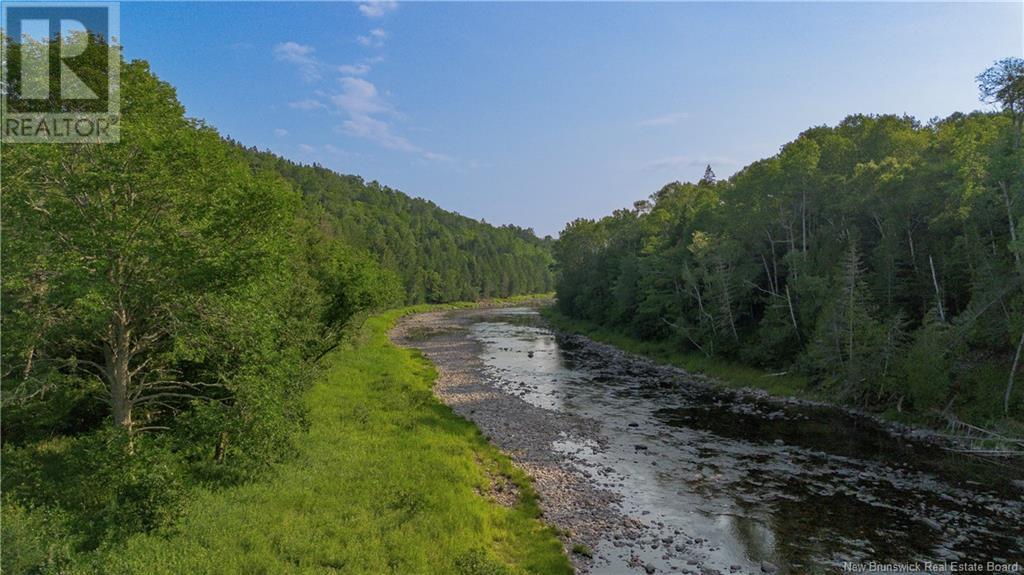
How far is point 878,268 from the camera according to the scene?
35.2 m

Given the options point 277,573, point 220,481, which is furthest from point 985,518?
point 220,481

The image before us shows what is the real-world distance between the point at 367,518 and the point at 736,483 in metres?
15.4

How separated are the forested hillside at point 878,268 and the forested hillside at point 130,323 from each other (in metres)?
32.3

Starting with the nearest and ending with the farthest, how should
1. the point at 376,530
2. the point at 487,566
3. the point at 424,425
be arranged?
the point at 487,566, the point at 376,530, the point at 424,425

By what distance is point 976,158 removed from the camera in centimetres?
2855

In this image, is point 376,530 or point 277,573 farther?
point 376,530

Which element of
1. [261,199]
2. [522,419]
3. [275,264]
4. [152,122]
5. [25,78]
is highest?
[25,78]

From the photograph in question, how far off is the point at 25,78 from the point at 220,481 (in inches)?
547

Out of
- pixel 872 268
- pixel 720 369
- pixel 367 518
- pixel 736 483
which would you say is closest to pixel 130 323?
pixel 367 518

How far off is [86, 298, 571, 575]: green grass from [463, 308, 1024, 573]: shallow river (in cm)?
377

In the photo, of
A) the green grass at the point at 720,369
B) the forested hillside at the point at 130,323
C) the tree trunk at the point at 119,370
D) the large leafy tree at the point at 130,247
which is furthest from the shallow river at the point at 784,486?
the tree trunk at the point at 119,370

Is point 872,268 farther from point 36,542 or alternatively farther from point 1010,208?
point 36,542

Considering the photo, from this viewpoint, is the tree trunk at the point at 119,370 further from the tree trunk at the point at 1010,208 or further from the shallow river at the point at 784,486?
the tree trunk at the point at 1010,208

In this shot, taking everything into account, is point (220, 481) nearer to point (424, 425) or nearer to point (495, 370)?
point (424, 425)
